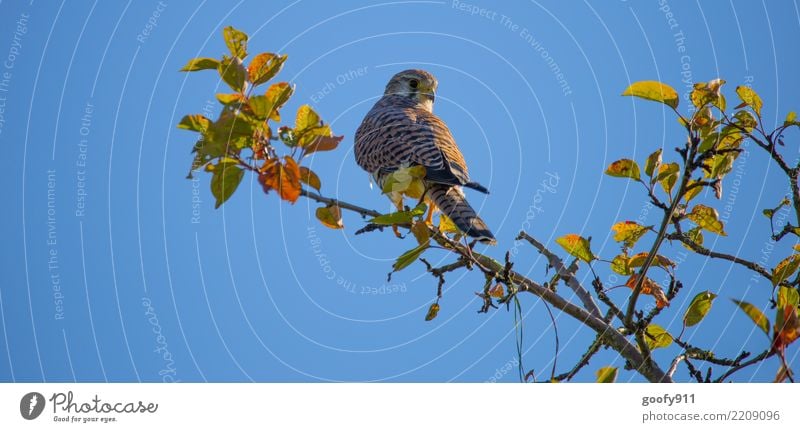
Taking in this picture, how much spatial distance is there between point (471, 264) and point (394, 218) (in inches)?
39.2

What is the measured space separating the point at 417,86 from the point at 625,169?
6.06 meters

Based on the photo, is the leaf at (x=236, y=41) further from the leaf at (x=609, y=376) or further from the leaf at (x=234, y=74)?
the leaf at (x=609, y=376)

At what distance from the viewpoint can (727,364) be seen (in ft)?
18.2

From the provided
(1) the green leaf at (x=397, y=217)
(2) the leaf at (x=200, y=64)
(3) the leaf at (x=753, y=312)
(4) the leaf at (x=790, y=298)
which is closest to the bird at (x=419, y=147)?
(1) the green leaf at (x=397, y=217)

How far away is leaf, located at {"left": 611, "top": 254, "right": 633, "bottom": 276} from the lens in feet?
18.8

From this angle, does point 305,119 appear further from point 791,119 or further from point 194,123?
point 791,119

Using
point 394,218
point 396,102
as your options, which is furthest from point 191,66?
point 396,102

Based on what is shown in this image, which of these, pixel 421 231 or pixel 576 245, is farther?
pixel 576 245

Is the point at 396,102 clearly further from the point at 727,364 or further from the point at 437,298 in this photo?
the point at 727,364

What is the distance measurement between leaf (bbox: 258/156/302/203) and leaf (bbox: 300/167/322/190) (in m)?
0.09
